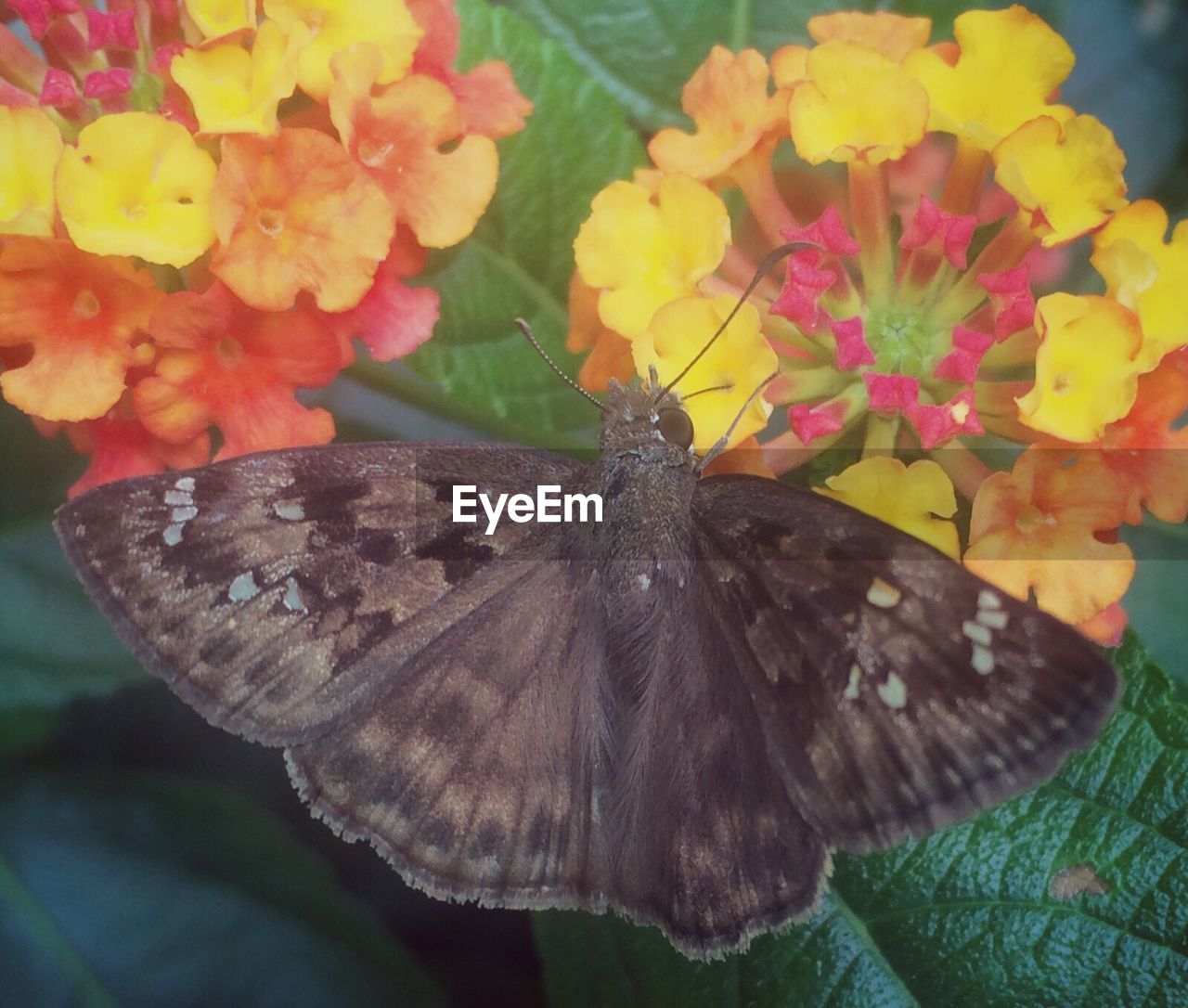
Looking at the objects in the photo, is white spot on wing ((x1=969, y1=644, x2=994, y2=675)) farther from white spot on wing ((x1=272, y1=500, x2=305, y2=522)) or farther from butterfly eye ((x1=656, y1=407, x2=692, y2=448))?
white spot on wing ((x1=272, y1=500, x2=305, y2=522))

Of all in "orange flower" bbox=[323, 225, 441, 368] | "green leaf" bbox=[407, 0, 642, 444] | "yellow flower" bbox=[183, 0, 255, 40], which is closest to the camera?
"yellow flower" bbox=[183, 0, 255, 40]

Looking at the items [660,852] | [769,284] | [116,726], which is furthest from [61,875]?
[769,284]

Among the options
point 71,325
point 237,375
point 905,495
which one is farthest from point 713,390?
point 71,325

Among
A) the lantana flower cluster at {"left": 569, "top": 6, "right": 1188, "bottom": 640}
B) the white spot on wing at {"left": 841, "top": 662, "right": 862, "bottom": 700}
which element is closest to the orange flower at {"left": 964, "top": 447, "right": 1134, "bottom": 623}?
the lantana flower cluster at {"left": 569, "top": 6, "right": 1188, "bottom": 640}

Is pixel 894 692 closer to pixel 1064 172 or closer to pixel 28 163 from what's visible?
pixel 1064 172

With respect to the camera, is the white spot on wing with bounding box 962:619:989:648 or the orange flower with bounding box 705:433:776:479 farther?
the orange flower with bounding box 705:433:776:479

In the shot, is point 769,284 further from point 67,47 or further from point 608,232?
point 67,47

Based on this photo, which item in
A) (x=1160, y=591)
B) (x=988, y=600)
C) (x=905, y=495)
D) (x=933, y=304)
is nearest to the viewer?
(x=988, y=600)

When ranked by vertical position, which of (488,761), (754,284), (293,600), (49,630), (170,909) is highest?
(754,284)
